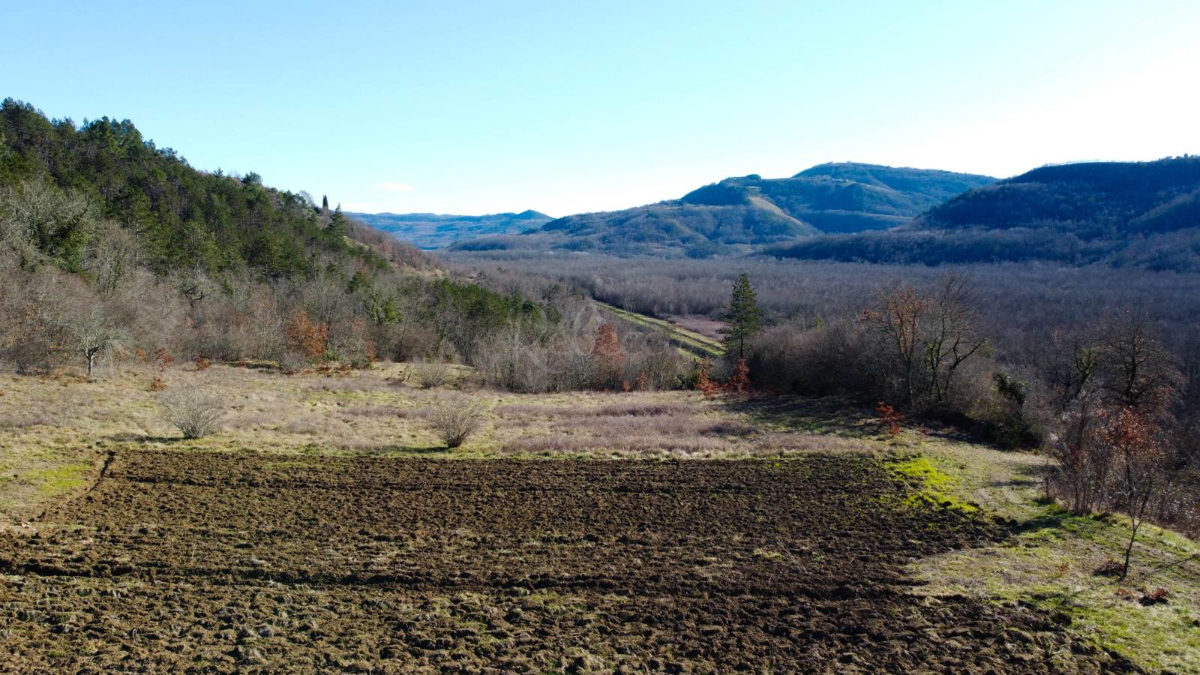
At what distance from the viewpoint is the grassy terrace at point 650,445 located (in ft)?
40.3

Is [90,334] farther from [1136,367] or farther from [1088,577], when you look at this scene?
[1136,367]

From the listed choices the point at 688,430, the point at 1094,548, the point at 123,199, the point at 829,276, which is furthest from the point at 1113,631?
the point at 829,276

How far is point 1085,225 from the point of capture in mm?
166750

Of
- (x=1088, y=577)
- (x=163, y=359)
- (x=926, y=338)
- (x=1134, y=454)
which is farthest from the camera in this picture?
(x=163, y=359)

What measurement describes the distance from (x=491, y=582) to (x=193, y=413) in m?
17.2

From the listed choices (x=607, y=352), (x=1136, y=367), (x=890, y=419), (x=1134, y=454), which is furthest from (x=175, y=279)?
(x=1136, y=367)

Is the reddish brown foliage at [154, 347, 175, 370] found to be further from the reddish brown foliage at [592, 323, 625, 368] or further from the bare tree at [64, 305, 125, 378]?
the reddish brown foliage at [592, 323, 625, 368]

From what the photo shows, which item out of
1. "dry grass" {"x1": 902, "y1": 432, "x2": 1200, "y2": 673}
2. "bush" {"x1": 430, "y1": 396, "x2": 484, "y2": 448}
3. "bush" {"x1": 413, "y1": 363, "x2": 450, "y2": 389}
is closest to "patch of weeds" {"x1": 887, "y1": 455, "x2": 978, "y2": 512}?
"dry grass" {"x1": 902, "y1": 432, "x2": 1200, "y2": 673}

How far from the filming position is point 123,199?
1927 inches

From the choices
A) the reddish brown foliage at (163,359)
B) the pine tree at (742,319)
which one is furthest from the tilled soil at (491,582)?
the pine tree at (742,319)

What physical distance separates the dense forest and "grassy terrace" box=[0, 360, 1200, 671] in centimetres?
438

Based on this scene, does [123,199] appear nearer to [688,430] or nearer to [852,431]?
[688,430]

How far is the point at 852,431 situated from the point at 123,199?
54154 millimetres

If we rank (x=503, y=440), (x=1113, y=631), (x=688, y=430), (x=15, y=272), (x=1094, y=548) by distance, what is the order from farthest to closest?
(x=15, y=272) → (x=688, y=430) → (x=503, y=440) → (x=1094, y=548) → (x=1113, y=631)
